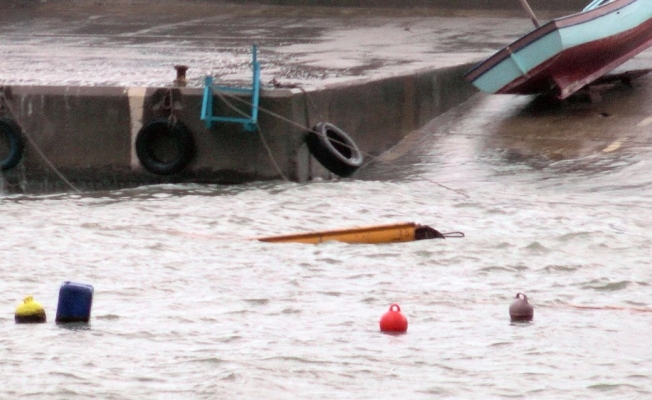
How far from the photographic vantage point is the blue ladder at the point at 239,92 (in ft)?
40.7

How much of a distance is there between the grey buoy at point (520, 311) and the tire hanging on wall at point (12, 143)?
286 inches

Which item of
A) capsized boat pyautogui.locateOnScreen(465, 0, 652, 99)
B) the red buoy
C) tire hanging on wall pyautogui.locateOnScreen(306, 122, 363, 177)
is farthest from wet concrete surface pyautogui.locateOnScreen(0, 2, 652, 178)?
the red buoy

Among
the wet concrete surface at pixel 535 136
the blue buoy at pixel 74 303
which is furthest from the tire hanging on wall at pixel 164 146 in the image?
the blue buoy at pixel 74 303

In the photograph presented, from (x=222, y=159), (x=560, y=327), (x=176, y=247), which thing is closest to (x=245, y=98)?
(x=222, y=159)

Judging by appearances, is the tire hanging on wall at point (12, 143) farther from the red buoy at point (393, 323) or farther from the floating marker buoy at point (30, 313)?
the red buoy at point (393, 323)

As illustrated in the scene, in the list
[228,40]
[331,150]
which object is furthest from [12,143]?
[228,40]

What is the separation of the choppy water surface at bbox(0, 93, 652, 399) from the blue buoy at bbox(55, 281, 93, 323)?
93mm

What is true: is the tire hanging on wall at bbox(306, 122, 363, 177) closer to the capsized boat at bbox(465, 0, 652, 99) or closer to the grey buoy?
the capsized boat at bbox(465, 0, 652, 99)

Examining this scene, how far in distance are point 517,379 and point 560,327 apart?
1139 mm

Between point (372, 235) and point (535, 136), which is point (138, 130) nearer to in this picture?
point (372, 235)

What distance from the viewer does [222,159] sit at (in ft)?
42.0

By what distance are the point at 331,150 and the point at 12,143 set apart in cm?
340

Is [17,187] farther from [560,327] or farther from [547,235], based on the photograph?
[560,327]

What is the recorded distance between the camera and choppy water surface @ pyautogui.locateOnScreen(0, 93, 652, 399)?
250 inches
